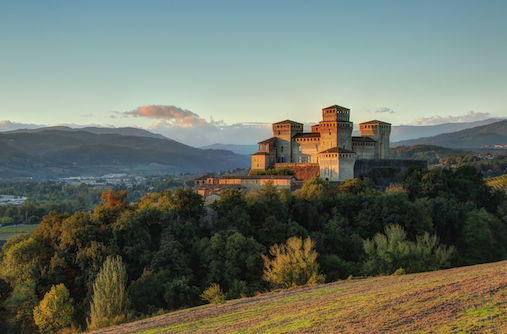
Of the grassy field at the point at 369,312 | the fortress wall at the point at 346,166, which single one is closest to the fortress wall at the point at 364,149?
the fortress wall at the point at 346,166

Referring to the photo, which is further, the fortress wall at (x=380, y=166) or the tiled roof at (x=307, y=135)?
the tiled roof at (x=307, y=135)

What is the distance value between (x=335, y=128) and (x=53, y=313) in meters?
35.0

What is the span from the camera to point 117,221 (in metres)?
31.0

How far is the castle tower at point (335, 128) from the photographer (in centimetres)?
5006

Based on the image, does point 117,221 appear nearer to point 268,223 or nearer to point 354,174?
point 268,223

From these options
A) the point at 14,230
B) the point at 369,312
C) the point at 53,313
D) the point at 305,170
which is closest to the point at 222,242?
the point at 53,313

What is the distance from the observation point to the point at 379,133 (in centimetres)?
5334

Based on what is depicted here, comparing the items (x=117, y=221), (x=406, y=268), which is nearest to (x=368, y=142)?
(x=406, y=268)

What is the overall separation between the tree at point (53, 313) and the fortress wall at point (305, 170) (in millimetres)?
30075

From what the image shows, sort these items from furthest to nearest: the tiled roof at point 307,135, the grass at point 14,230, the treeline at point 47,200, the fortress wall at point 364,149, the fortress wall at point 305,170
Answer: the treeline at point 47,200 < the grass at point 14,230 < the tiled roof at point 307,135 < the fortress wall at point 364,149 < the fortress wall at point 305,170

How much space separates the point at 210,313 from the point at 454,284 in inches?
378

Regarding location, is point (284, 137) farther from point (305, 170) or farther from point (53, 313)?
point (53, 313)

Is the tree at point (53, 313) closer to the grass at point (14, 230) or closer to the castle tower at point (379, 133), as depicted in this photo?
the castle tower at point (379, 133)

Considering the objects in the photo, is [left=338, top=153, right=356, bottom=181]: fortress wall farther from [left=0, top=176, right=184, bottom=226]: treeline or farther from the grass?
[left=0, top=176, right=184, bottom=226]: treeline
